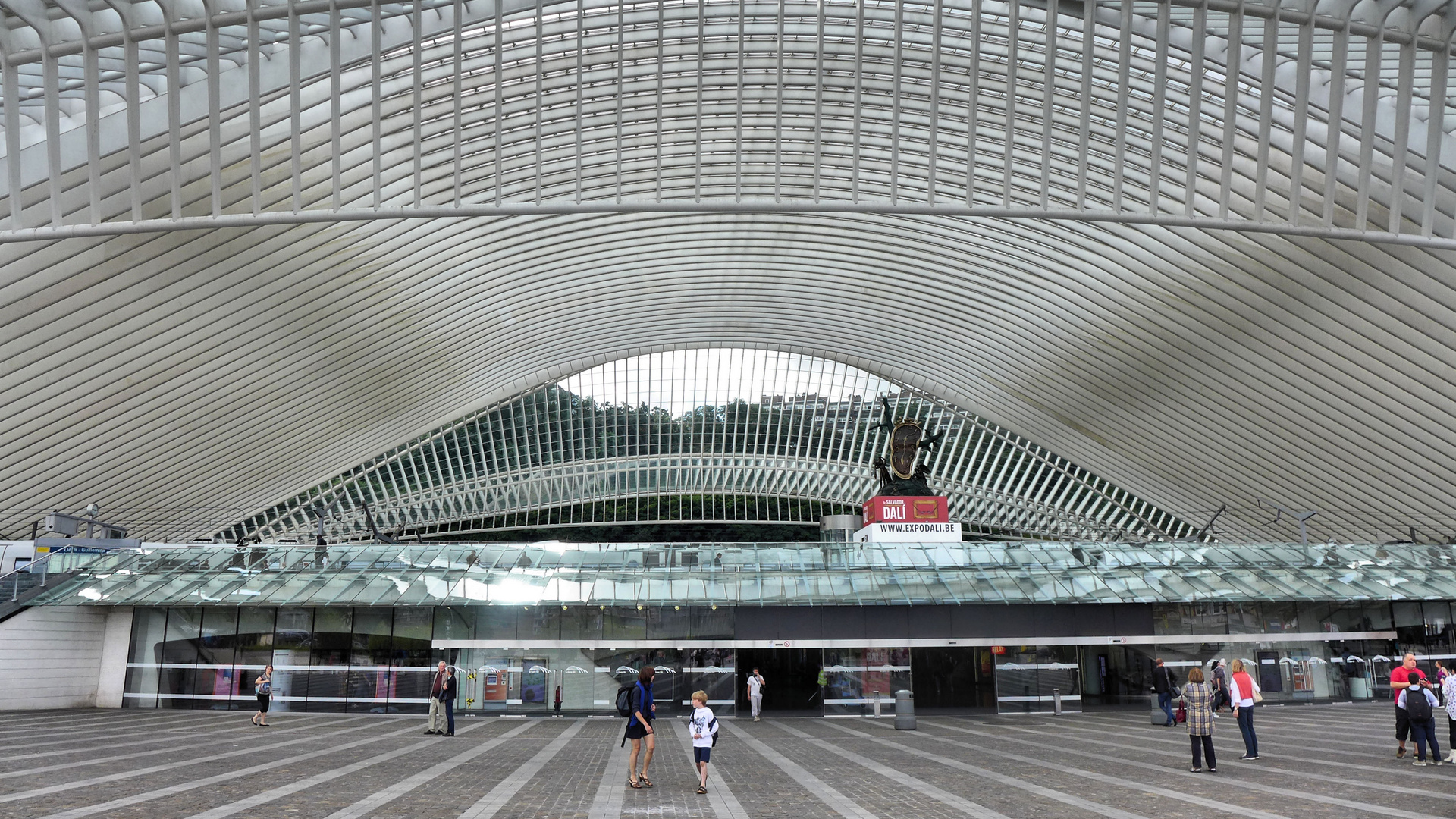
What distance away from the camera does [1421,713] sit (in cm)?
1345

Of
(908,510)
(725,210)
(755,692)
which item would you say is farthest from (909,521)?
(725,210)

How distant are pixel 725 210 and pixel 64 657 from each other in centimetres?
1974

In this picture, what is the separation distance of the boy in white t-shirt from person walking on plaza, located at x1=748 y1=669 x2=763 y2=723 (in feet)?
45.0

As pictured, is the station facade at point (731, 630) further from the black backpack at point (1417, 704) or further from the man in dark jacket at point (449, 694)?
the black backpack at point (1417, 704)

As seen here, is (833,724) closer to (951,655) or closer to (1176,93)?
(951,655)

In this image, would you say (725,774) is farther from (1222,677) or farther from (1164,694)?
(1222,677)

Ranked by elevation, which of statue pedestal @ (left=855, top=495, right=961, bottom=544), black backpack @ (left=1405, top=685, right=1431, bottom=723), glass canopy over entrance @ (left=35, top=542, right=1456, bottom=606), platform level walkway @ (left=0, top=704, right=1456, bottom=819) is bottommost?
platform level walkway @ (left=0, top=704, right=1456, bottom=819)

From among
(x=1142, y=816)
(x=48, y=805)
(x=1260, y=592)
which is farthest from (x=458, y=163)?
(x=1260, y=592)

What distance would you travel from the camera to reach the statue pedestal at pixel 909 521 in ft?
110

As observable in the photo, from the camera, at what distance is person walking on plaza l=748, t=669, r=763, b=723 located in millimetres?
26125

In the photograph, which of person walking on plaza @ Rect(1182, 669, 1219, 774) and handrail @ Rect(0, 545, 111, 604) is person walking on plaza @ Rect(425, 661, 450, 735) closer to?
handrail @ Rect(0, 545, 111, 604)

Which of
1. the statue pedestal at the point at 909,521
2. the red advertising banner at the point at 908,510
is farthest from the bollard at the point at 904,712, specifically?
the red advertising banner at the point at 908,510

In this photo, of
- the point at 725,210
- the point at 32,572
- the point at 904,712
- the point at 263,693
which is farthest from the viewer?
the point at 32,572

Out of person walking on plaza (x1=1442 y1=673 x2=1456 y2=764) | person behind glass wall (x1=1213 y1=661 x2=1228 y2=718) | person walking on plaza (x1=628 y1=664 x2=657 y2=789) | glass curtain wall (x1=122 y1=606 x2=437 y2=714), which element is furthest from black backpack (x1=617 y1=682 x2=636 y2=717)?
person behind glass wall (x1=1213 y1=661 x2=1228 y2=718)
